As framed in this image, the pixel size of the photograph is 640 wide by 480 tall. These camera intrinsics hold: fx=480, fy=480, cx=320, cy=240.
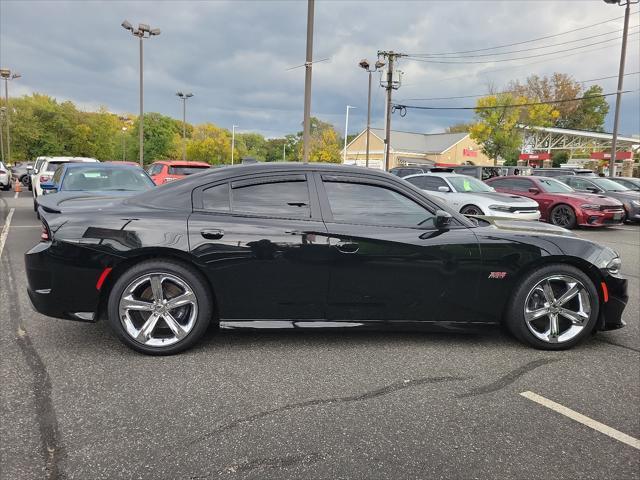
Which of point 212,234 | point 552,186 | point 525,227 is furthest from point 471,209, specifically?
point 212,234

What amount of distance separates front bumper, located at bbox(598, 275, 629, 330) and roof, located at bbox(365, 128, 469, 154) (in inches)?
2356

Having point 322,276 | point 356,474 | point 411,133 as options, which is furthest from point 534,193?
point 411,133

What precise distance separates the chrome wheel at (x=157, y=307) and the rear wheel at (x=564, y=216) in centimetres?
1258

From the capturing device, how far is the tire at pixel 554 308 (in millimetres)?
3918

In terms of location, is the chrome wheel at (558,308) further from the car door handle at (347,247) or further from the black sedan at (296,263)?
the car door handle at (347,247)

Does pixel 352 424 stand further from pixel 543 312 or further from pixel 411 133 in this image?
pixel 411 133

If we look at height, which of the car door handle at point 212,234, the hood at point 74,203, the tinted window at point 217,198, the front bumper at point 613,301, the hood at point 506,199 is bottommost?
the front bumper at point 613,301

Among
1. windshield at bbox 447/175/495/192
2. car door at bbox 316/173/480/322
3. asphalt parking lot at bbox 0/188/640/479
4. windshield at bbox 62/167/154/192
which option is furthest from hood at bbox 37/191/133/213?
windshield at bbox 447/175/495/192

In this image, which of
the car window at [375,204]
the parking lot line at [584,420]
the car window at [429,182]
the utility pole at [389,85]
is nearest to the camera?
the parking lot line at [584,420]

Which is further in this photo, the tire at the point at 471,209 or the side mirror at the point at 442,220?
the tire at the point at 471,209

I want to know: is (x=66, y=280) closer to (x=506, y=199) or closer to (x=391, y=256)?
(x=391, y=256)

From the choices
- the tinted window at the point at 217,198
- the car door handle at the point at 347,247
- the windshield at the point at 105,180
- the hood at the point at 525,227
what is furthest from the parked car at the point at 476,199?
the tinted window at the point at 217,198

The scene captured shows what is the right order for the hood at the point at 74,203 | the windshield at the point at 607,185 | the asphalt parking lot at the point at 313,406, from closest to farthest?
the asphalt parking lot at the point at 313,406, the hood at the point at 74,203, the windshield at the point at 607,185

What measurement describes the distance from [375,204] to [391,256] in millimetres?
453
